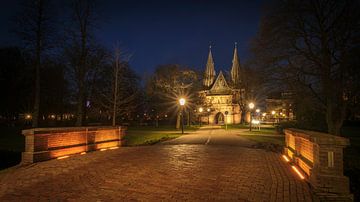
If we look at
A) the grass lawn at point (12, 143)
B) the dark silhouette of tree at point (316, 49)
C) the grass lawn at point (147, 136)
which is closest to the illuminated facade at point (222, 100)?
the grass lawn at point (147, 136)

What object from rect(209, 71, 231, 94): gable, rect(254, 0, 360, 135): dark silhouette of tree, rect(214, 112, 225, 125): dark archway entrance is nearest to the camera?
rect(254, 0, 360, 135): dark silhouette of tree

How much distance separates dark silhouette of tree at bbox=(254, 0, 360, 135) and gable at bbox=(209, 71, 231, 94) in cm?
6092

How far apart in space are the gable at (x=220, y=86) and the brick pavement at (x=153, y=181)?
69173mm

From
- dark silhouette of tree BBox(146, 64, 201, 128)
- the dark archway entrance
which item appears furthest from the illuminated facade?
dark silhouette of tree BBox(146, 64, 201, 128)

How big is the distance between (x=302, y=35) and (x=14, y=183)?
1639cm

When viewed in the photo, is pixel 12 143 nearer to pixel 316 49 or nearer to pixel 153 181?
pixel 153 181

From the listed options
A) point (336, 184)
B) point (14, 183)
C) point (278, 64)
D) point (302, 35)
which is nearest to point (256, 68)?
point (278, 64)

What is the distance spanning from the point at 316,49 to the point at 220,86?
2497 inches

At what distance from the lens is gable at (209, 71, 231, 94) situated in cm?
7793

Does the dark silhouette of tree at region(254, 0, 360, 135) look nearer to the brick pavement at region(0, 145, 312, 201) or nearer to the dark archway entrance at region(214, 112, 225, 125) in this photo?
the brick pavement at region(0, 145, 312, 201)

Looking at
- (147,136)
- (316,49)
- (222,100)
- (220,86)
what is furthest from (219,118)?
(316,49)

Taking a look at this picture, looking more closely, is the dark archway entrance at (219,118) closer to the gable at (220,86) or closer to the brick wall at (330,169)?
the gable at (220,86)

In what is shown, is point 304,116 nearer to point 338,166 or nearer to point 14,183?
point 338,166

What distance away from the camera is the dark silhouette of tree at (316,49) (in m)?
14.8
